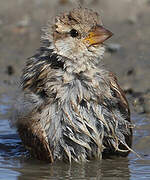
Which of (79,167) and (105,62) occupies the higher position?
(105,62)

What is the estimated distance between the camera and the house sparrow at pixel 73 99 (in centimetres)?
535

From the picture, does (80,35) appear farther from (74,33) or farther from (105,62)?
(105,62)

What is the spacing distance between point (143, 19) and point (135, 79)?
7.25ft

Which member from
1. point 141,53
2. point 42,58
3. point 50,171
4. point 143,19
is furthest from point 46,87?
point 143,19

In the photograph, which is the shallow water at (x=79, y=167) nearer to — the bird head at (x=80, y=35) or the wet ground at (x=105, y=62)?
the wet ground at (x=105, y=62)

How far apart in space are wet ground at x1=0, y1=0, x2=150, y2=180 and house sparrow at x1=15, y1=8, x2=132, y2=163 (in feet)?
0.60

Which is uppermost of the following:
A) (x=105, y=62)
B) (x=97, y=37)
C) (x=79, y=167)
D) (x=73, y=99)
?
(x=105, y=62)

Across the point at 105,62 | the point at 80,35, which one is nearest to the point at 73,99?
the point at 80,35

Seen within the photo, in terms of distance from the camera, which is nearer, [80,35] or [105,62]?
[80,35]

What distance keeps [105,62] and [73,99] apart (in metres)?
3.78

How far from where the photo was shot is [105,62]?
9.09 meters

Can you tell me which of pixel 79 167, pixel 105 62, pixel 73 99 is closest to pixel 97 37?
pixel 73 99

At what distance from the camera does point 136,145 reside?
6.11m

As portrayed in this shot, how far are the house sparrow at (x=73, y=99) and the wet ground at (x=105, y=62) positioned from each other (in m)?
0.18
